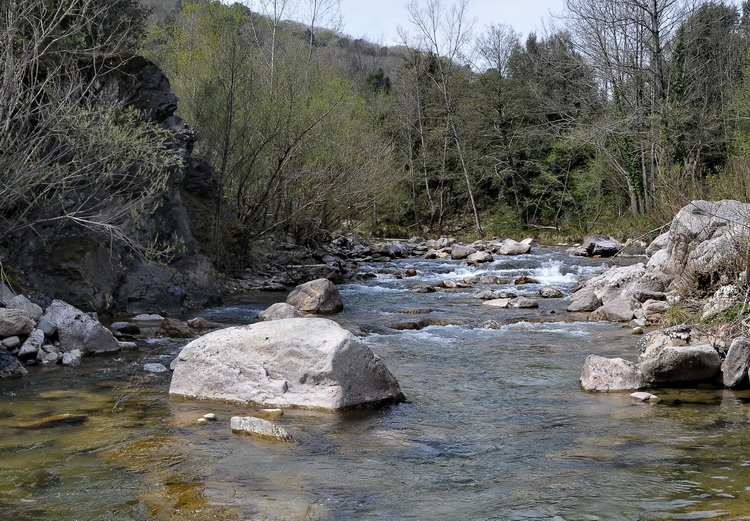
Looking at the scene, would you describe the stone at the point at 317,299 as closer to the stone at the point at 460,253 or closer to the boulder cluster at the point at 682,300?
the boulder cluster at the point at 682,300

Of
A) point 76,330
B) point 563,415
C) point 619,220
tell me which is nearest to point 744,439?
point 563,415

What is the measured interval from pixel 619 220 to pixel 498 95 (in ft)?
27.1

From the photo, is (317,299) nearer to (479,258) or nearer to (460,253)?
(479,258)

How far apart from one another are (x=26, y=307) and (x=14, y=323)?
3.05ft

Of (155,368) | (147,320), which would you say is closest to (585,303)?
(147,320)

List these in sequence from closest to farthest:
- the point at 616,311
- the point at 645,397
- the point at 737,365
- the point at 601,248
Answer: the point at 645,397
the point at 737,365
the point at 616,311
the point at 601,248

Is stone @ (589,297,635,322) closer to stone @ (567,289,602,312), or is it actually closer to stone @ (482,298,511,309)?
stone @ (567,289,602,312)

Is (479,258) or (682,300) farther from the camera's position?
(479,258)

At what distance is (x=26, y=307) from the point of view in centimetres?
934

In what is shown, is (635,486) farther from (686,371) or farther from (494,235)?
(494,235)

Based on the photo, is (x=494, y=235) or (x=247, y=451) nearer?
(x=247, y=451)

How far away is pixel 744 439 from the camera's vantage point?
5.61m

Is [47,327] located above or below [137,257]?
below

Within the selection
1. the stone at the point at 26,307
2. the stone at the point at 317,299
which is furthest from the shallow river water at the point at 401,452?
the stone at the point at 317,299
